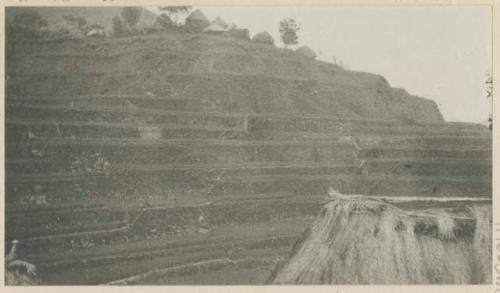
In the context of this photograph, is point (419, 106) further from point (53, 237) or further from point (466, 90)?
point (53, 237)

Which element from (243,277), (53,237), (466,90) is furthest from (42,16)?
(466,90)

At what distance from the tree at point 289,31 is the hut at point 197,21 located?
1.07 m

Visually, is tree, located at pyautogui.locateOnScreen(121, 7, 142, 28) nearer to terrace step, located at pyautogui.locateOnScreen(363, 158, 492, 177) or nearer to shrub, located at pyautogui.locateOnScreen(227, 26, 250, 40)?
shrub, located at pyautogui.locateOnScreen(227, 26, 250, 40)

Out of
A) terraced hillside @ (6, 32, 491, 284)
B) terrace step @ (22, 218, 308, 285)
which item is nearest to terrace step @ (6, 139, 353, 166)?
terraced hillside @ (6, 32, 491, 284)

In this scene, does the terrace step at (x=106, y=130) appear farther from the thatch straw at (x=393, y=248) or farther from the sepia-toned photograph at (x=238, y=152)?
the thatch straw at (x=393, y=248)

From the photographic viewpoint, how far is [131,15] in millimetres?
8125

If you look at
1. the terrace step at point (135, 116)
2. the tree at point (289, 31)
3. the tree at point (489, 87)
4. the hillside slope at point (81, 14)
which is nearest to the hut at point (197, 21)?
the hillside slope at point (81, 14)

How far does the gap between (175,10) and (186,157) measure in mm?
2284

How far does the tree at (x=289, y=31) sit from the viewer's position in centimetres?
711

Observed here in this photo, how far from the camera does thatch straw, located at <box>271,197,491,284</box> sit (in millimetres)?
6254

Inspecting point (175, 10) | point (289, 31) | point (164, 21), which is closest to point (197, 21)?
point (175, 10)

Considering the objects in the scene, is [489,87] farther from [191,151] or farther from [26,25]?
[26,25]

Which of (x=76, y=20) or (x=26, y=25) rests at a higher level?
(x=76, y=20)

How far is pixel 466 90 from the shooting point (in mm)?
7430
